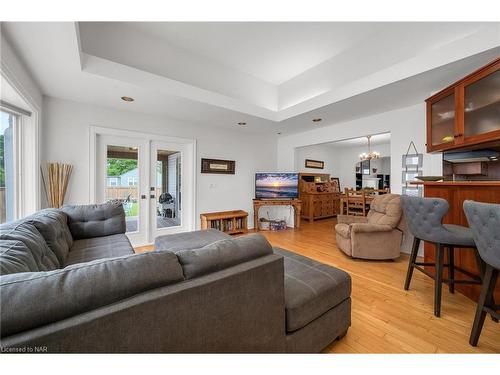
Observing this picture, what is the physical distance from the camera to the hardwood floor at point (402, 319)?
1.49 metres

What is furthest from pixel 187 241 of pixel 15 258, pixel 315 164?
pixel 315 164

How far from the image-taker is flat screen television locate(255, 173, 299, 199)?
16.5 ft

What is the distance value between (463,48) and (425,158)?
150 centimetres

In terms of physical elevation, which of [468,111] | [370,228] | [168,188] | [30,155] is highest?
[468,111]

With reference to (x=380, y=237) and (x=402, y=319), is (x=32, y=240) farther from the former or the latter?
(x=380, y=237)

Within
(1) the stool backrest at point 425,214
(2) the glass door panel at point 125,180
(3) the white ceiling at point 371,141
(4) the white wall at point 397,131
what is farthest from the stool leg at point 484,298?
(3) the white ceiling at point 371,141

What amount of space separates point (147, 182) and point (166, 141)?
33.0 inches

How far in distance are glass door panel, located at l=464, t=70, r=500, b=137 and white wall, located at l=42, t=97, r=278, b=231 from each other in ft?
12.0

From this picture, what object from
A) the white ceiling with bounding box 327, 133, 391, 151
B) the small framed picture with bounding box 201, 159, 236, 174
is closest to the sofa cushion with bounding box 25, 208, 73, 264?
the small framed picture with bounding box 201, 159, 236, 174

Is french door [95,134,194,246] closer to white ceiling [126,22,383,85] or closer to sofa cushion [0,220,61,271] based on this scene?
white ceiling [126,22,383,85]

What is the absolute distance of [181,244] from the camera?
2260 millimetres

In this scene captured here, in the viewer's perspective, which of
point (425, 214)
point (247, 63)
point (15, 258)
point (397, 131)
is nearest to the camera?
point (15, 258)

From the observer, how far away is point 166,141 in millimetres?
3963
